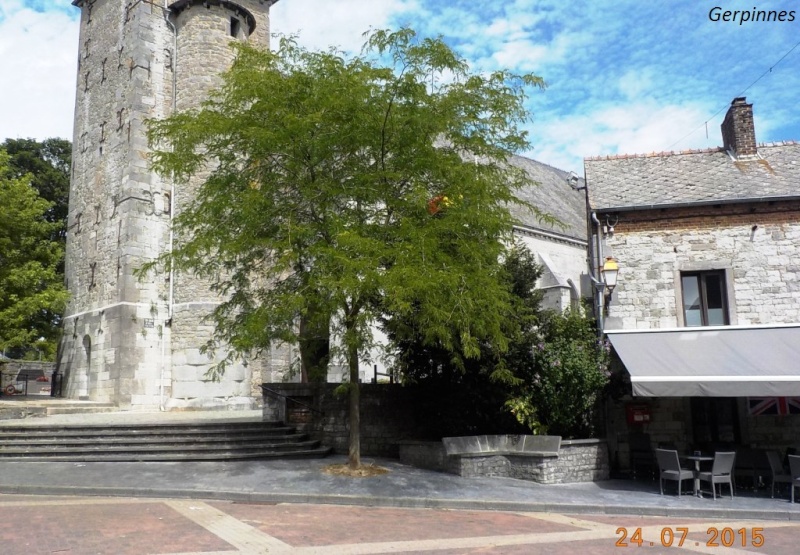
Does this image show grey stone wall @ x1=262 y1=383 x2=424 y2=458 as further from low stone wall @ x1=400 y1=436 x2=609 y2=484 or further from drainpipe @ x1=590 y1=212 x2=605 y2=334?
drainpipe @ x1=590 y1=212 x2=605 y2=334

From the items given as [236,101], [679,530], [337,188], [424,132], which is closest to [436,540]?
[679,530]

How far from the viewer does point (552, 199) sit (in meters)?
34.4

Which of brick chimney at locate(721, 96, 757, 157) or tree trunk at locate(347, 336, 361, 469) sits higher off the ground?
brick chimney at locate(721, 96, 757, 157)

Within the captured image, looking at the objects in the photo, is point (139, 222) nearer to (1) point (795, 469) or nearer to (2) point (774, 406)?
(2) point (774, 406)

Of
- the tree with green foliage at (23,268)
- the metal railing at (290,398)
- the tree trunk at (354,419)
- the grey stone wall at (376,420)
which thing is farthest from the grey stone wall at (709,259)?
the tree with green foliage at (23,268)

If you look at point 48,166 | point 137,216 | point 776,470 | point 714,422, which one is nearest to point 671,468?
point 776,470

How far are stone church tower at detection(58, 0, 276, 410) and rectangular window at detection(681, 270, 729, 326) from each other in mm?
14565

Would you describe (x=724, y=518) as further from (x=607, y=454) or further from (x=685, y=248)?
(x=685, y=248)

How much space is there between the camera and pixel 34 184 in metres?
34.5

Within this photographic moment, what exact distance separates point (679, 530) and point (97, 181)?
23401 mm

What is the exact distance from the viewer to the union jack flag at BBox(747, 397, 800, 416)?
13.2 metres

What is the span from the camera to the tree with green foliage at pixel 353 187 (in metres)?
11.1

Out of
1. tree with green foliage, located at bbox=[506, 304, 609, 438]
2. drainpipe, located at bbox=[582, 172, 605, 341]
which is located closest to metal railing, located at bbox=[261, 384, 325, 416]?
tree with green foliage, located at bbox=[506, 304, 609, 438]

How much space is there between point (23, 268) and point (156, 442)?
1073 centimetres
